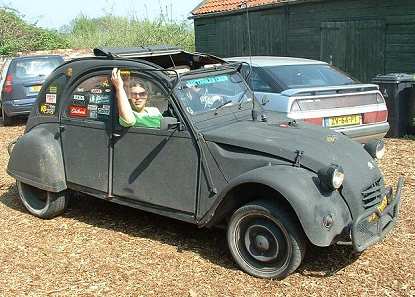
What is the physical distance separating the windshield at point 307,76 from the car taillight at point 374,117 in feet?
2.39

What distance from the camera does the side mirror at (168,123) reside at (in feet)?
15.6

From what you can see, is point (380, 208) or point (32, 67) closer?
point (380, 208)

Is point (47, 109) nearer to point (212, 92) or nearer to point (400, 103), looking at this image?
point (212, 92)

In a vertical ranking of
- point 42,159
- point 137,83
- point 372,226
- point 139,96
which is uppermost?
point 137,83

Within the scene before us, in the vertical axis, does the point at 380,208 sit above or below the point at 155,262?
above

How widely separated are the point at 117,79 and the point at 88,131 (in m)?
0.70

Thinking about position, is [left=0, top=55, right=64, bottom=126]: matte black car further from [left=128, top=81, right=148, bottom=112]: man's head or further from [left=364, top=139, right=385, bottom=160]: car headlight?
[left=364, top=139, right=385, bottom=160]: car headlight

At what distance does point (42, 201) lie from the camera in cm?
625

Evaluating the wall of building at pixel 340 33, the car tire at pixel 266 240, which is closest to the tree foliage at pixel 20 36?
the wall of building at pixel 340 33

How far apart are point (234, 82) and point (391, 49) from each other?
375 inches

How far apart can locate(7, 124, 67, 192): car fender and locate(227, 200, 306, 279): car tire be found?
2.18 metres

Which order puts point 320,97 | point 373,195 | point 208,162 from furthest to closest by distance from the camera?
point 320,97
point 208,162
point 373,195

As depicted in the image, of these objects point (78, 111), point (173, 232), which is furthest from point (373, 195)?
point (78, 111)

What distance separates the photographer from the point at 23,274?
473 centimetres
